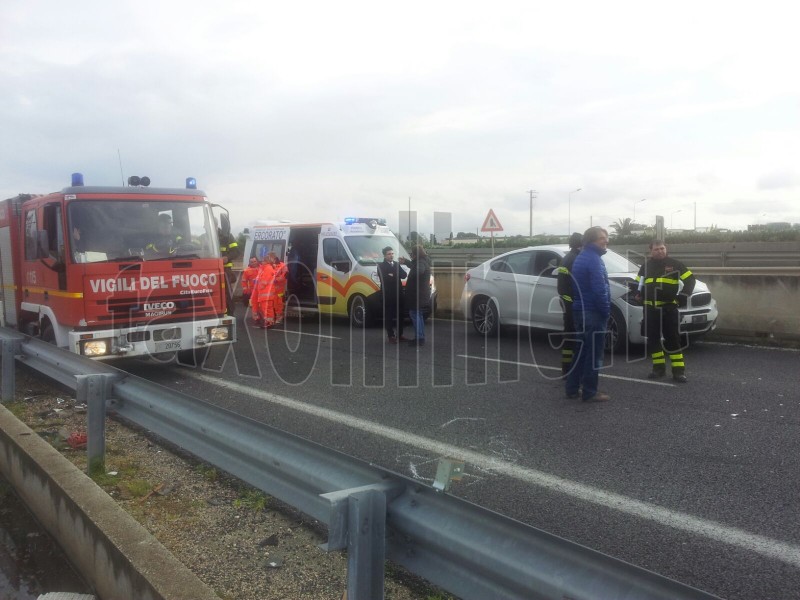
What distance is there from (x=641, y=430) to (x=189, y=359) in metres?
6.75

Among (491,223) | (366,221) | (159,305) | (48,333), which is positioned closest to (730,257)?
(491,223)

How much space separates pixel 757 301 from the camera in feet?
37.2

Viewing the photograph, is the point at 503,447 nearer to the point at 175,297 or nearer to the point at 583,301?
the point at 583,301

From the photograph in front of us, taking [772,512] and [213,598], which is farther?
[772,512]

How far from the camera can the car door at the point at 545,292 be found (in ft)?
37.4

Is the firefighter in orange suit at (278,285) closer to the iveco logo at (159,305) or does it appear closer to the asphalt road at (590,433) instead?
the asphalt road at (590,433)

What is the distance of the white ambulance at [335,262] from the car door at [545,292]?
2.67 m

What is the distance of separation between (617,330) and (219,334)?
18.2ft

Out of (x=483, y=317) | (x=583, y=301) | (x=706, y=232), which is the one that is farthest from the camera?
(x=706, y=232)

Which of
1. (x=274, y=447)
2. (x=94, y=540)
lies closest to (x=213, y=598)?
(x=274, y=447)

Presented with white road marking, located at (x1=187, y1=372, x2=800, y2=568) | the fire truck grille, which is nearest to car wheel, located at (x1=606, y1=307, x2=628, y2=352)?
white road marking, located at (x1=187, y1=372, x2=800, y2=568)

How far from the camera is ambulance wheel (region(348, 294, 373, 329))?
14578 mm

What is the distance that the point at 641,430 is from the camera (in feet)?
21.6

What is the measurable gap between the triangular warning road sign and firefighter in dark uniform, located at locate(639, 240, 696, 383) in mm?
9812
